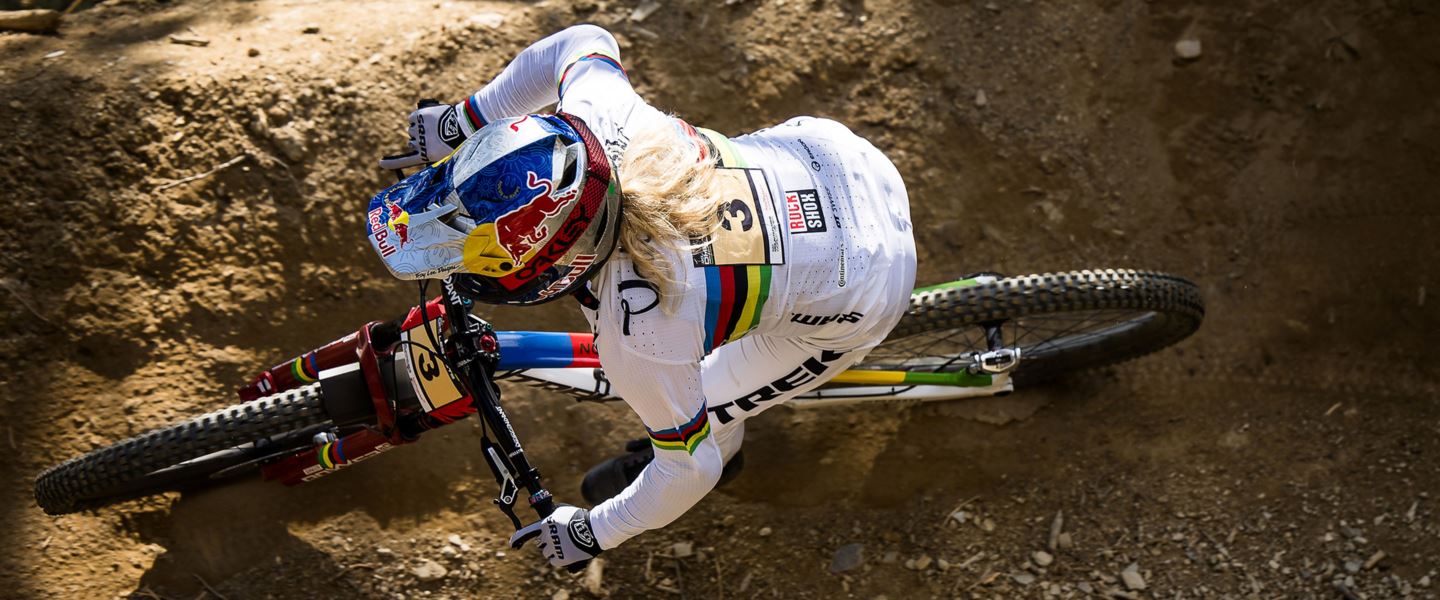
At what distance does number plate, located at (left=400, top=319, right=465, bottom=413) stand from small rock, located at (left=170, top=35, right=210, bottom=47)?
2477 mm

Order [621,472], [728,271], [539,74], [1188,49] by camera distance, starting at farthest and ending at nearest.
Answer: [1188,49] → [621,472] → [539,74] → [728,271]

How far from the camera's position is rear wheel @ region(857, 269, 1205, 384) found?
4250 mm

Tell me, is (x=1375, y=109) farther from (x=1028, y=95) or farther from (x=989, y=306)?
(x=989, y=306)

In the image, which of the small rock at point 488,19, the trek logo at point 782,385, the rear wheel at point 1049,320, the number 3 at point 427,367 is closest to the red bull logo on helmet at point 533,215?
the number 3 at point 427,367

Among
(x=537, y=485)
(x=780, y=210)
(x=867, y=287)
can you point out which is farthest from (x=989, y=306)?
(x=537, y=485)

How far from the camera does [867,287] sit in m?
3.22

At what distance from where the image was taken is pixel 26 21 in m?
5.20

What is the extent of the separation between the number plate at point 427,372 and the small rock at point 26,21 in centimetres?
307

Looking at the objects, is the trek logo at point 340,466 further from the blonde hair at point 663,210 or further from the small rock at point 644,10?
the small rock at point 644,10

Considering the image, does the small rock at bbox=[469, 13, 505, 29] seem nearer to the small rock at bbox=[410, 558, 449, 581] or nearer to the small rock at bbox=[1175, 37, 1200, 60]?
the small rock at bbox=[410, 558, 449, 581]

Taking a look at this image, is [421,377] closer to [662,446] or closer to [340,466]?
[340,466]

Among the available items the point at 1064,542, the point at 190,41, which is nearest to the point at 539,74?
the point at 190,41

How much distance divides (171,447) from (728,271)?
91.9 inches

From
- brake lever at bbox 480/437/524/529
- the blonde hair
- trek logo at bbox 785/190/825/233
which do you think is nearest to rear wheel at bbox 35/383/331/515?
brake lever at bbox 480/437/524/529
